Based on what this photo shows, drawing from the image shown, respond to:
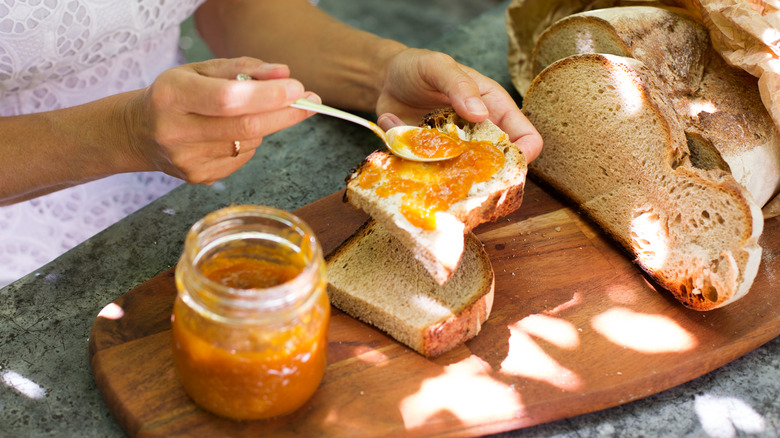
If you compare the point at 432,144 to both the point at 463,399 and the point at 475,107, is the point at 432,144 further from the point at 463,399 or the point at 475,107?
the point at 463,399

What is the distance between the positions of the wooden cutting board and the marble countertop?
68mm

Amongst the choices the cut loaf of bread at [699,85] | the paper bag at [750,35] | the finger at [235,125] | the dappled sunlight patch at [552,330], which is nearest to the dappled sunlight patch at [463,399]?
the dappled sunlight patch at [552,330]

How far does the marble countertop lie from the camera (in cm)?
187

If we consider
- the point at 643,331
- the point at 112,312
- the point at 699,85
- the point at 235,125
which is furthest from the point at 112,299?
the point at 699,85

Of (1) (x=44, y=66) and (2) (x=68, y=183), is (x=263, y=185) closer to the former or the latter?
(2) (x=68, y=183)

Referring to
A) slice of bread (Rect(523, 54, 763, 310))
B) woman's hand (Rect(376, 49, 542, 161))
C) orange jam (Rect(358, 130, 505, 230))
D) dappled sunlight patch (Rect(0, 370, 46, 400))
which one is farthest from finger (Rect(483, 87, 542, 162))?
dappled sunlight patch (Rect(0, 370, 46, 400))

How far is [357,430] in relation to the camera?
68.5 inches

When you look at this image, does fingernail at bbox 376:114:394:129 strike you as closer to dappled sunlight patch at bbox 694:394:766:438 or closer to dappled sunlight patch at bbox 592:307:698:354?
dappled sunlight patch at bbox 592:307:698:354

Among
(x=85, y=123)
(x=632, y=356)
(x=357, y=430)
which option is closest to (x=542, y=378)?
(x=632, y=356)

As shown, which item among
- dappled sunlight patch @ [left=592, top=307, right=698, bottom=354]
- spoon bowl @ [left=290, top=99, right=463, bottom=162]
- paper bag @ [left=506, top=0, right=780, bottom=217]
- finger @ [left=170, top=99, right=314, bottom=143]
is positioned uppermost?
paper bag @ [left=506, top=0, right=780, bottom=217]

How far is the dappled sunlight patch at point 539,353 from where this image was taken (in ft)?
6.31

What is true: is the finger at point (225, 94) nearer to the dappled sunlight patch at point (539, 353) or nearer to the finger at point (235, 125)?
the finger at point (235, 125)

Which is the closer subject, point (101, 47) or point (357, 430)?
point (357, 430)

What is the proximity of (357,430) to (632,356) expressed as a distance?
90 centimetres
